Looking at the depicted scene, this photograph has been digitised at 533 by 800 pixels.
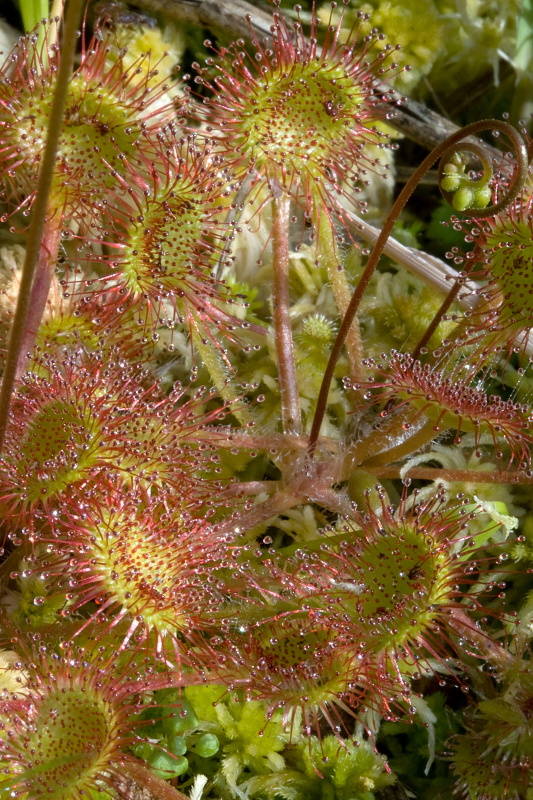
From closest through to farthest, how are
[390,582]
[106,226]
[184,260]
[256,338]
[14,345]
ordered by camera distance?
[14,345], [390,582], [184,260], [106,226], [256,338]

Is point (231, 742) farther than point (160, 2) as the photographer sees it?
No

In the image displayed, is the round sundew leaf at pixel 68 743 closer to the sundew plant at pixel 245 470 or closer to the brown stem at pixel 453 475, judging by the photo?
the sundew plant at pixel 245 470

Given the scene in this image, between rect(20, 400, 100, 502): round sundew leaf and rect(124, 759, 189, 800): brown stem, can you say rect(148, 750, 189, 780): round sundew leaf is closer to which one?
rect(124, 759, 189, 800): brown stem

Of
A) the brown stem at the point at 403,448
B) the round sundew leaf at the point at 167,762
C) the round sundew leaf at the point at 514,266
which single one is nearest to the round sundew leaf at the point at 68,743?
the round sundew leaf at the point at 167,762

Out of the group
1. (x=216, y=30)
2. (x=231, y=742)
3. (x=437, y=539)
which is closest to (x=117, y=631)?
(x=231, y=742)

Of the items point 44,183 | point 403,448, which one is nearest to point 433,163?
point 403,448

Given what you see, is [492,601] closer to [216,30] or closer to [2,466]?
[2,466]

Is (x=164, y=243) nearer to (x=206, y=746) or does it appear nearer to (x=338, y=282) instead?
(x=338, y=282)
